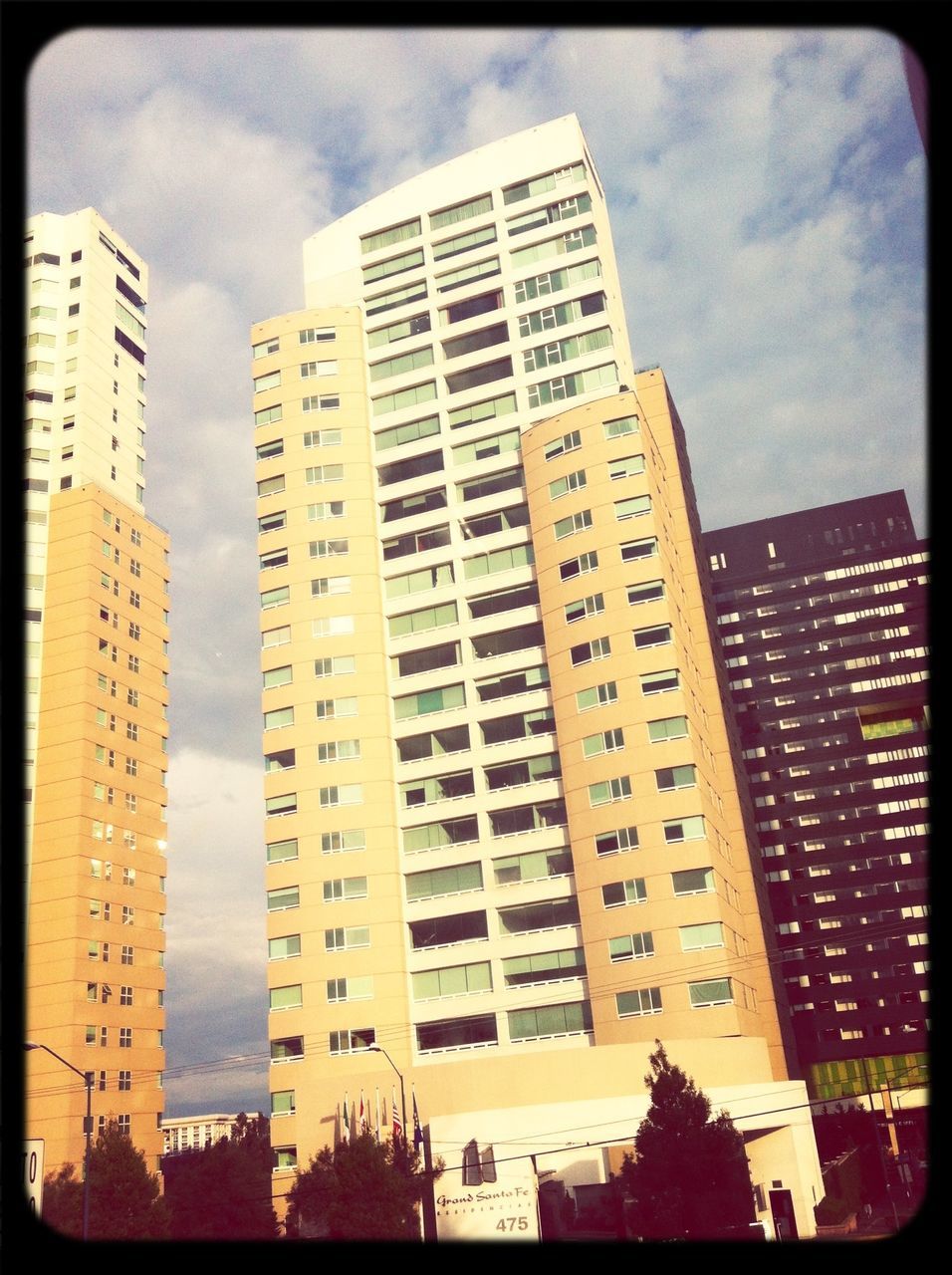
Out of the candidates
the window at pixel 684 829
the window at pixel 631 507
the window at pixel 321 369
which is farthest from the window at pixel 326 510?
the window at pixel 684 829

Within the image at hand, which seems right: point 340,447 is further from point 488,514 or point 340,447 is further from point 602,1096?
point 602,1096

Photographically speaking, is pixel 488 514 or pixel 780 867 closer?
pixel 488 514

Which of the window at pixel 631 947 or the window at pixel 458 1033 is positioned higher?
the window at pixel 631 947

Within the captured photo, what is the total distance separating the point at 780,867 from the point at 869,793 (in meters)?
12.1

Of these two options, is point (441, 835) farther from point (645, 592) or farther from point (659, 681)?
point (645, 592)

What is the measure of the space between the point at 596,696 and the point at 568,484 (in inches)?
457

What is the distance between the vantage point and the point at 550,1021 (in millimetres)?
50438

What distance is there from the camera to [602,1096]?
140 ft

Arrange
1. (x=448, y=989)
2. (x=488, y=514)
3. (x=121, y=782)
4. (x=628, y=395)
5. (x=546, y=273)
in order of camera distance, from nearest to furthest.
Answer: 1. (x=448, y=989)
2. (x=628, y=395)
3. (x=488, y=514)
4. (x=546, y=273)
5. (x=121, y=782)

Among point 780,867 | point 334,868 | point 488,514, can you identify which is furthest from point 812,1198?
point 780,867

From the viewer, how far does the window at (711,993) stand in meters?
46.7

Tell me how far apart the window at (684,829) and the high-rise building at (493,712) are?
0.10 metres

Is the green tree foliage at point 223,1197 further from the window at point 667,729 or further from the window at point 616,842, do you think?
the window at point 667,729

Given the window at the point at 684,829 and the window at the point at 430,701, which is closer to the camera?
the window at the point at 684,829
